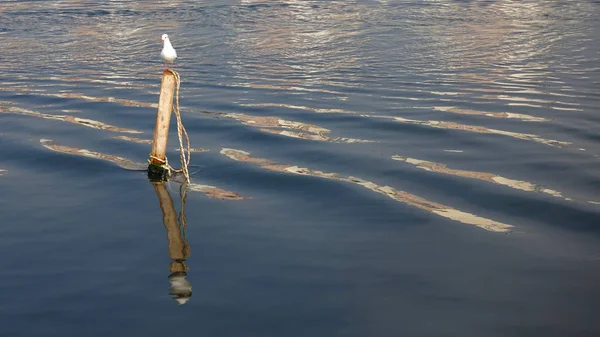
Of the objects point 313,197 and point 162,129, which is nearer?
point 313,197

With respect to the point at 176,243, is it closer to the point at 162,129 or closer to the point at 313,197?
the point at 313,197

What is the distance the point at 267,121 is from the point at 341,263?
677 centimetres

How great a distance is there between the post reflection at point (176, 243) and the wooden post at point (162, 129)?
0.23 m

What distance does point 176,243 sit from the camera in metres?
9.66

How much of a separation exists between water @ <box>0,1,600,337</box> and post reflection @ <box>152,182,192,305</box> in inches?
1.3

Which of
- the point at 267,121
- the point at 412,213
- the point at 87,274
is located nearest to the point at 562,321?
the point at 412,213

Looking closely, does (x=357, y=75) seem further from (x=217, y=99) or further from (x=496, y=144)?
(x=496, y=144)

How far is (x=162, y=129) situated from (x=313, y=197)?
243cm

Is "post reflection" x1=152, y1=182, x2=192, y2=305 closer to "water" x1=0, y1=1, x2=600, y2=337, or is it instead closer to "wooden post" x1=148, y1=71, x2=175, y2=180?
"water" x1=0, y1=1, x2=600, y2=337

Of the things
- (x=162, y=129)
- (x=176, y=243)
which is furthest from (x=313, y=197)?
(x=162, y=129)

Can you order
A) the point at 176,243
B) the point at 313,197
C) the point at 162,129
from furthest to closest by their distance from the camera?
the point at 162,129 < the point at 313,197 < the point at 176,243

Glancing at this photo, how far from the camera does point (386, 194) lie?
11016mm

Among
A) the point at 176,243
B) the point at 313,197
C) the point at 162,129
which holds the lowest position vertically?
the point at 176,243

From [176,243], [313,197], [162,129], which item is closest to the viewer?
[176,243]
